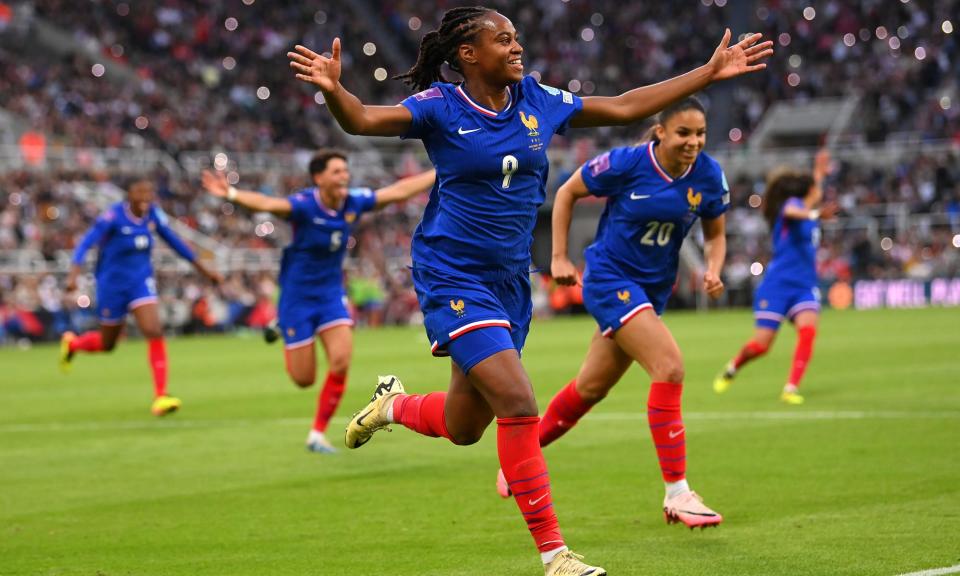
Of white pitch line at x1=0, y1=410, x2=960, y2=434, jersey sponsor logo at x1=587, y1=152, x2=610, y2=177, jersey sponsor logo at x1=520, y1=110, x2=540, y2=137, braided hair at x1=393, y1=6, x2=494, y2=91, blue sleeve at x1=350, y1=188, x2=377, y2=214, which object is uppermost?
braided hair at x1=393, y1=6, x2=494, y2=91

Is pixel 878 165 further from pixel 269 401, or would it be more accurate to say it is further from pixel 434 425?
pixel 434 425

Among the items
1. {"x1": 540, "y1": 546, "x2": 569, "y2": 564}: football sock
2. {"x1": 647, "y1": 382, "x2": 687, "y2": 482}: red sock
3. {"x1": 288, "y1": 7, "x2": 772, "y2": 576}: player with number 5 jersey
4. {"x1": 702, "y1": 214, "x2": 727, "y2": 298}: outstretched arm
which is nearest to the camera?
{"x1": 540, "y1": 546, "x2": 569, "y2": 564}: football sock

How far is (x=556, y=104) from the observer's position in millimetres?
6723

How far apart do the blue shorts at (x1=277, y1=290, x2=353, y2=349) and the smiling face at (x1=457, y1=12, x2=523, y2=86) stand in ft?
19.5

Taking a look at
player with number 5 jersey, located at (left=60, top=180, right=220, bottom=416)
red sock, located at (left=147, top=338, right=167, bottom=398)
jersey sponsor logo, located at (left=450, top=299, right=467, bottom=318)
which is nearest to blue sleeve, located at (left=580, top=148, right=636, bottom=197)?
jersey sponsor logo, located at (left=450, top=299, right=467, bottom=318)

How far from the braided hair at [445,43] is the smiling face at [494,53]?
0.16ft

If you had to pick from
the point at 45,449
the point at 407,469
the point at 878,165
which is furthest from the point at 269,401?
the point at 878,165

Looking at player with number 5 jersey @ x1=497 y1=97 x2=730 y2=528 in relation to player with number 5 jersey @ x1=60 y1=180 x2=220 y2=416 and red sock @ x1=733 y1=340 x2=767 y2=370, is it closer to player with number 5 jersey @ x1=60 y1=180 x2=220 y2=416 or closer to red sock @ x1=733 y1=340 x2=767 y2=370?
red sock @ x1=733 y1=340 x2=767 y2=370

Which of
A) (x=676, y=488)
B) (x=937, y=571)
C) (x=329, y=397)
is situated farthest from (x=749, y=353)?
(x=937, y=571)

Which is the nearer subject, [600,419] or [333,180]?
[333,180]

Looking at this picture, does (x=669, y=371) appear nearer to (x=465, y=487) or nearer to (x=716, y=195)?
(x=716, y=195)

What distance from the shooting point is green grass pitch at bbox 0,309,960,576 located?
691 centimetres

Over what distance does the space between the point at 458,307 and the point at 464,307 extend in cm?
3

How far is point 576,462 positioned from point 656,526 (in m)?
2.78
